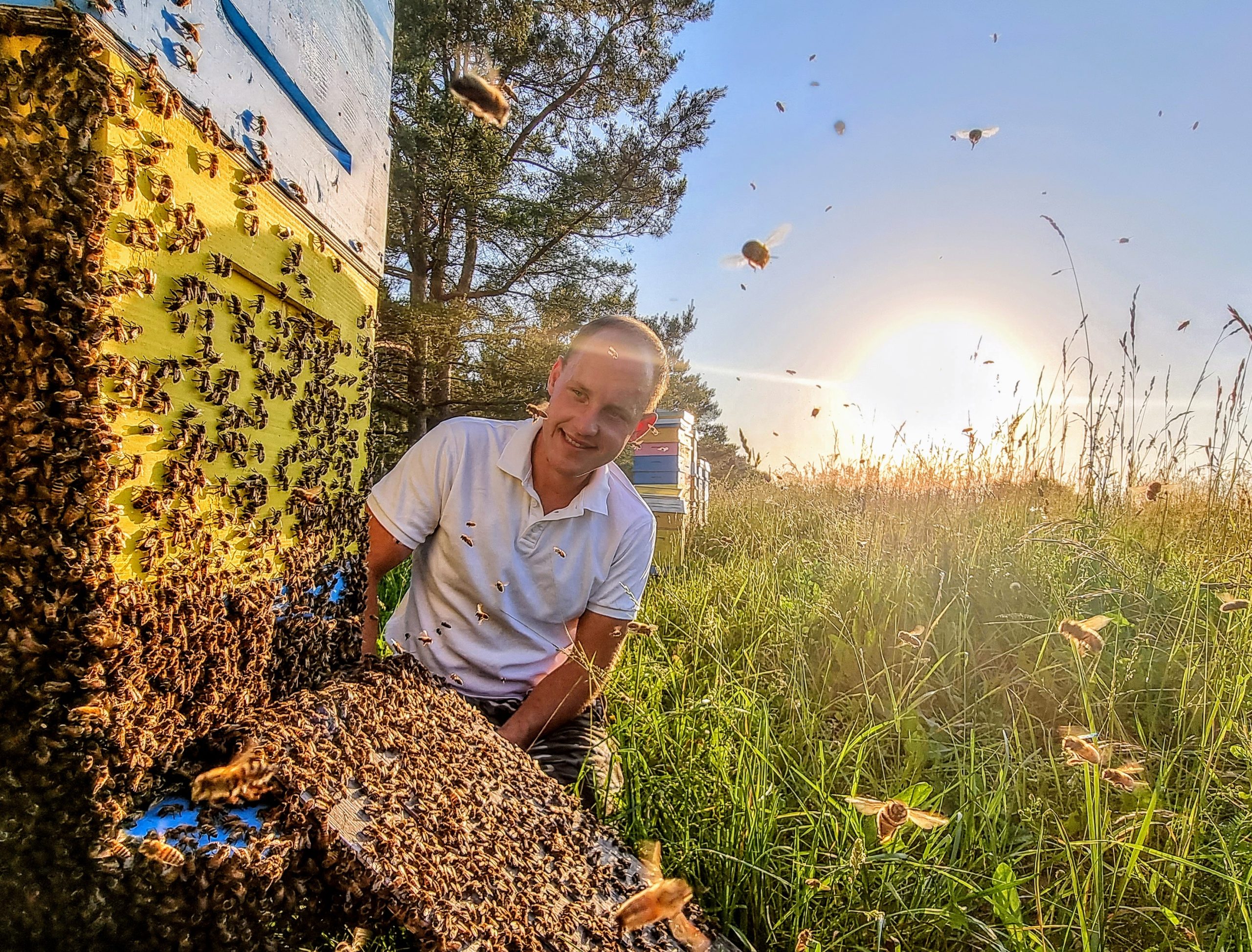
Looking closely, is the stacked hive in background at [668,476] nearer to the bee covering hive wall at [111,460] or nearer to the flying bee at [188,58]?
the bee covering hive wall at [111,460]

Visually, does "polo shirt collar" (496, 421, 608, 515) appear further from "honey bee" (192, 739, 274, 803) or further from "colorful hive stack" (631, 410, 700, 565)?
"colorful hive stack" (631, 410, 700, 565)

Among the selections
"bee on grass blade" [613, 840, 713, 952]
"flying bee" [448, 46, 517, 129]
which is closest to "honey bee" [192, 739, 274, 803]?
"bee on grass blade" [613, 840, 713, 952]

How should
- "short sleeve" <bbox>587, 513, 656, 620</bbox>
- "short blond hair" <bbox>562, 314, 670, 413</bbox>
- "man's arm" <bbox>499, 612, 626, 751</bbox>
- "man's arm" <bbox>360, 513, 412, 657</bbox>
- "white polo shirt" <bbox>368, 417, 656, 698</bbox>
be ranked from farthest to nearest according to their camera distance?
1. "short blond hair" <bbox>562, 314, 670, 413</bbox>
2. "short sleeve" <bbox>587, 513, 656, 620</bbox>
3. "white polo shirt" <bbox>368, 417, 656, 698</bbox>
4. "man's arm" <bbox>360, 513, 412, 657</bbox>
5. "man's arm" <bbox>499, 612, 626, 751</bbox>

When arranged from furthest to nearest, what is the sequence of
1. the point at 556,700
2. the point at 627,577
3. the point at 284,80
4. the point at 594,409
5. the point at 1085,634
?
1. the point at 627,577
2. the point at 594,409
3. the point at 556,700
4. the point at 1085,634
5. the point at 284,80

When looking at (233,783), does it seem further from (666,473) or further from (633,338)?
(666,473)

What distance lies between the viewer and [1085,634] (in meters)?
1.63

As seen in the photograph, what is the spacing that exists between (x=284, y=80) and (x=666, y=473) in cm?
681

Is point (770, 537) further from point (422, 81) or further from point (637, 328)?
point (422, 81)

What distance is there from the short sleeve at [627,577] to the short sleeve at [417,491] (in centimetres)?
67

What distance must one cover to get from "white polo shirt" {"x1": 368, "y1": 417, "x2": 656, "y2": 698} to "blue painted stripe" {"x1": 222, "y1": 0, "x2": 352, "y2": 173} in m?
1.12

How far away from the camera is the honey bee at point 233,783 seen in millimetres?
1066

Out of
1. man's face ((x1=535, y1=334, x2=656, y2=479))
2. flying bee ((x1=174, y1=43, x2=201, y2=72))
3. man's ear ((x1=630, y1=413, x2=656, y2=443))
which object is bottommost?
man's face ((x1=535, y1=334, x2=656, y2=479))

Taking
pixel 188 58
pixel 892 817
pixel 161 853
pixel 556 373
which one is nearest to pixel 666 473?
pixel 556 373

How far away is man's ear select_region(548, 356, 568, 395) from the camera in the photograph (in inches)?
110
